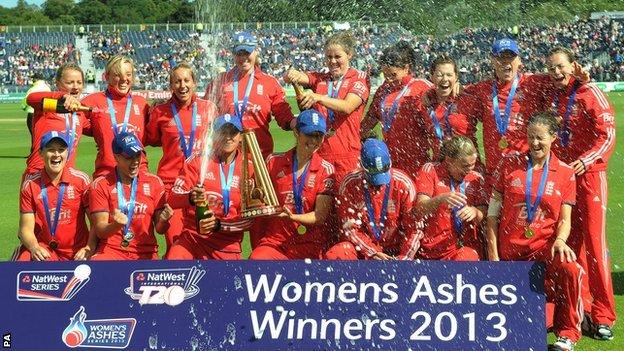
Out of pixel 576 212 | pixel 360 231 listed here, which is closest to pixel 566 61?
pixel 576 212

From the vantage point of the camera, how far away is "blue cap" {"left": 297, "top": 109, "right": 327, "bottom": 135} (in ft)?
23.7

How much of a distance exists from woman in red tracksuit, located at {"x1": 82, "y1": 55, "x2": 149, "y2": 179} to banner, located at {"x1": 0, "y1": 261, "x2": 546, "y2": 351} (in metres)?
2.10

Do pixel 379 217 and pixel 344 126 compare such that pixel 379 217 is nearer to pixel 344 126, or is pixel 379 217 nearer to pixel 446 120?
pixel 446 120

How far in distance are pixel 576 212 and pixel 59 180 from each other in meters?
4.10

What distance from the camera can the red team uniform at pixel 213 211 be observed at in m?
7.27

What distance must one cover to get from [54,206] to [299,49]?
26.2 m

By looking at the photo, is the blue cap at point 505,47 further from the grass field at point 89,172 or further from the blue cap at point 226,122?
the grass field at point 89,172

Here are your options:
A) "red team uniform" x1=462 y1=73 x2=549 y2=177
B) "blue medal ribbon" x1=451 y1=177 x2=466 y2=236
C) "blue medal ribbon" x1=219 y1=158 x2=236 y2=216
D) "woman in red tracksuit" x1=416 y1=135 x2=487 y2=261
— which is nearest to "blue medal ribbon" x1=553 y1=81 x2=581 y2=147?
"red team uniform" x1=462 y1=73 x2=549 y2=177

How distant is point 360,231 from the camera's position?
7.00 meters

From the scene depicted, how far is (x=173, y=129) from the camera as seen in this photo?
8.12 m

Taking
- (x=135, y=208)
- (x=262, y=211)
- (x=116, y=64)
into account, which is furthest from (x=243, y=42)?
(x=262, y=211)

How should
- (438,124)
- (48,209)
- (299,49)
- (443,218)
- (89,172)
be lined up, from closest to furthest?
1. (443,218)
2. (48,209)
3. (438,124)
4. (89,172)
5. (299,49)

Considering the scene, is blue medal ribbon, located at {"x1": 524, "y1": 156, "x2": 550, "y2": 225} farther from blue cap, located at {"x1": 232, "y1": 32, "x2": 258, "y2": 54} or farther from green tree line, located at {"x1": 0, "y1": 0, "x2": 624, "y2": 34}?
green tree line, located at {"x1": 0, "y1": 0, "x2": 624, "y2": 34}

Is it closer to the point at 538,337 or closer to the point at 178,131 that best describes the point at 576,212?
the point at 538,337
